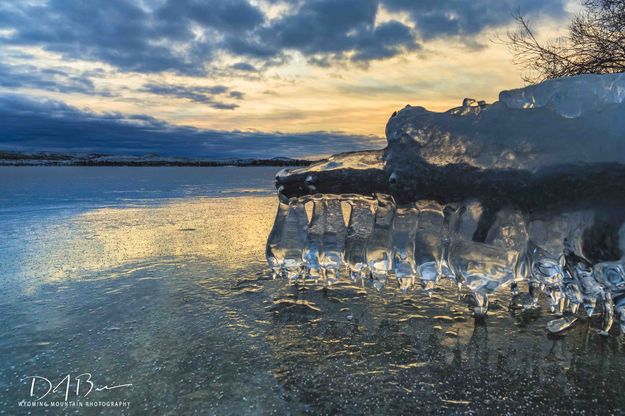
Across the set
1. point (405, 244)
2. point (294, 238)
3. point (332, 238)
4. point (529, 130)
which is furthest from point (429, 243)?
point (294, 238)

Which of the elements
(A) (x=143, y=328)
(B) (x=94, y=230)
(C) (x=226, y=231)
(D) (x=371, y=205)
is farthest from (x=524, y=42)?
(A) (x=143, y=328)

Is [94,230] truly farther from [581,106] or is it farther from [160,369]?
[581,106]

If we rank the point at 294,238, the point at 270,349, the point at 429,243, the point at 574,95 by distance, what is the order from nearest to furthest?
1. the point at 270,349
2. the point at 574,95
3. the point at 429,243
4. the point at 294,238

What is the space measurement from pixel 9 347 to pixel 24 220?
5.77m

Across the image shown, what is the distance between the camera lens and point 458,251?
2.86 meters

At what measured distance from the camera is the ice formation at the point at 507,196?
262cm

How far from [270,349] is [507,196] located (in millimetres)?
1728

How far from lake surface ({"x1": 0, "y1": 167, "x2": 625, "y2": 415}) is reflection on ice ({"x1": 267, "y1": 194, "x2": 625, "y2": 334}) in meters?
0.17

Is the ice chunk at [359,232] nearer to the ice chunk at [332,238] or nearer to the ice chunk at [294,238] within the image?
the ice chunk at [332,238]

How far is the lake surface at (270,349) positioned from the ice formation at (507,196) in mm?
273
